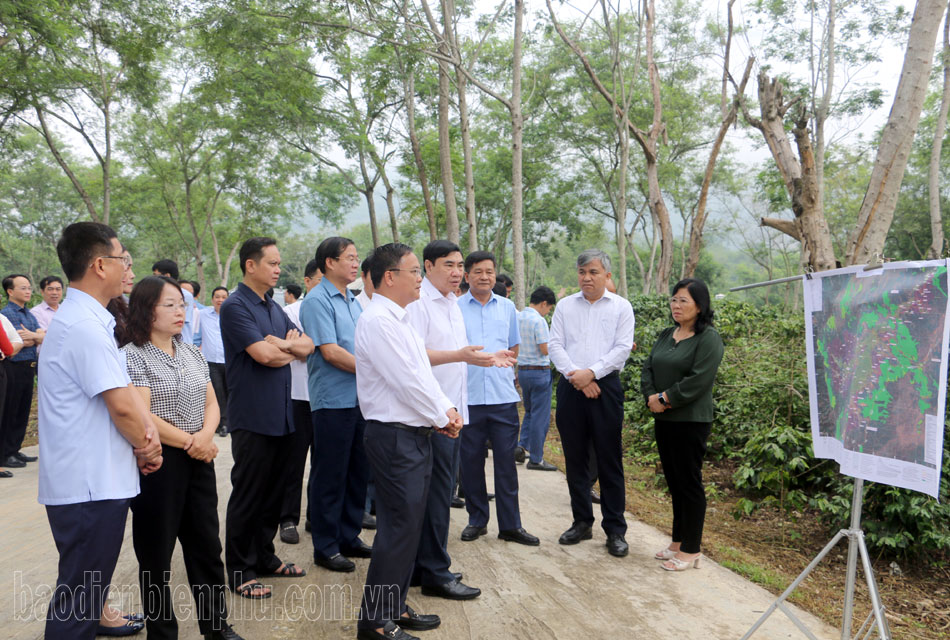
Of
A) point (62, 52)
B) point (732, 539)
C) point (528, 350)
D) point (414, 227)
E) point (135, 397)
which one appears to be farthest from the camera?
point (414, 227)

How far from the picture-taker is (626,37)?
→ 19.2 m

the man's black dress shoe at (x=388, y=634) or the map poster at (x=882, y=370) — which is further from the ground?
the map poster at (x=882, y=370)

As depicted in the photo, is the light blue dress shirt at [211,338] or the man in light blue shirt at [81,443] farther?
the light blue dress shirt at [211,338]

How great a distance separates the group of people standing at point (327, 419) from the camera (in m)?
2.37

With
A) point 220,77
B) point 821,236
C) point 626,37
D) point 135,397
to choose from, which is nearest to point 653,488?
point 821,236

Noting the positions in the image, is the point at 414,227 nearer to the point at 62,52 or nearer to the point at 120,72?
the point at 120,72

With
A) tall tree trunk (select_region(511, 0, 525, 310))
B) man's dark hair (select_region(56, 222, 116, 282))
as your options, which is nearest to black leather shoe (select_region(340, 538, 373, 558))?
man's dark hair (select_region(56, 222, 116, 282))

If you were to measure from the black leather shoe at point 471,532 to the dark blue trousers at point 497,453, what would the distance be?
4 centimetres

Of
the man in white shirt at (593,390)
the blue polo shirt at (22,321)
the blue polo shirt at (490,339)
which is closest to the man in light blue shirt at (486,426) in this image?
the blue polo shirt at (490,339)

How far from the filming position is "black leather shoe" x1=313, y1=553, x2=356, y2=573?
3943 millimetres

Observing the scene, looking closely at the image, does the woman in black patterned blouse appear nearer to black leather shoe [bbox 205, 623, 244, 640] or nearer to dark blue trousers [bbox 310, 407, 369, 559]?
black leather shoe [bbox 205, 623, 244, 640]

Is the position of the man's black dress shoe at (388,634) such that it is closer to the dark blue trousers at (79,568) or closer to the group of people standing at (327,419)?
the group of people standing at (327,419)

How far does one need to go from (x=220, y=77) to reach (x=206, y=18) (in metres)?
5.21

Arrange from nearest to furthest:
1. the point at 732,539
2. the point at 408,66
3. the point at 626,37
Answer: the point at 732,539, the point at 408,66, the point at 626,37
